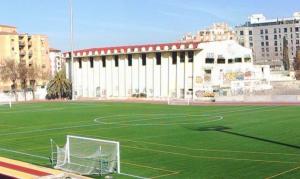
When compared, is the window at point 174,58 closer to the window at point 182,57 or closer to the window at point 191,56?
the window at point 182,57

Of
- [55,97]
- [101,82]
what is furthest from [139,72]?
[55,97]

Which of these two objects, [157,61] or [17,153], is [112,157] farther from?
[157,61]

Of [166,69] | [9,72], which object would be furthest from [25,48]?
[166,69]

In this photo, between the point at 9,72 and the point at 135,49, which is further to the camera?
the point at 9,72

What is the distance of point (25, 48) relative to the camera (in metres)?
142

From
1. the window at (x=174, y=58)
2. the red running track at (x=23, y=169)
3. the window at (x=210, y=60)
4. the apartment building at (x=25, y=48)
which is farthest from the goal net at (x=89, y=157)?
the apartment building at (x=25, y=48)

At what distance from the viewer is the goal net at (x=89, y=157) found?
59.3 ft

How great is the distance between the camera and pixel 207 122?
37.5 meters

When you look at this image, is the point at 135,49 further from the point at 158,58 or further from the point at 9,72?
the point at 9,72

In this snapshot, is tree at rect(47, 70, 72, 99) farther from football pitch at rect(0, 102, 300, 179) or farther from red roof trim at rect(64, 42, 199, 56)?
football pitch at rect(0, 102, 300, 179)

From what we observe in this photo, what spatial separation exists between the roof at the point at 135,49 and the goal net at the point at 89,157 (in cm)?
5956

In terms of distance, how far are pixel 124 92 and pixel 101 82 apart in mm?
5525

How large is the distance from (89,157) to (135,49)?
→ 218 feet

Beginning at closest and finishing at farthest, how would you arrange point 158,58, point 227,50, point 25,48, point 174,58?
point 174,58 < point 227,50 < point 158,58 < point 25,48
